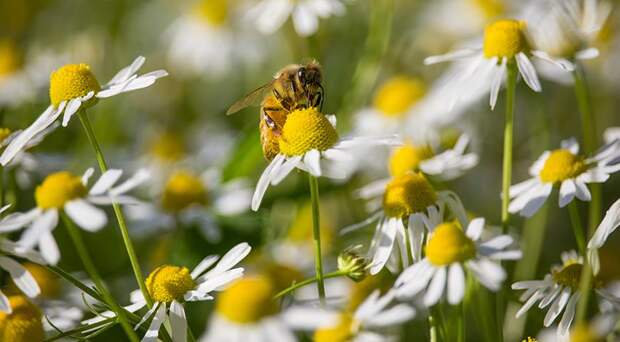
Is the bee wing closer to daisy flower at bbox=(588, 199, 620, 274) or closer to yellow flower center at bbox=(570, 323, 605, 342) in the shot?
daisy flower at bbox=(588, 199, 620, 274)

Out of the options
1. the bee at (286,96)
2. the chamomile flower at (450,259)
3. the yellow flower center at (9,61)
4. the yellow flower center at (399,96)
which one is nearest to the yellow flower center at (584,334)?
the chamomile flower at (450,259)

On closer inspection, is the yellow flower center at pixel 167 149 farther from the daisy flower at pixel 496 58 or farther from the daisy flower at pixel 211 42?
the daisy flower at pixel 496 58

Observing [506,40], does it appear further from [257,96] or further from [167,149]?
[167,149]

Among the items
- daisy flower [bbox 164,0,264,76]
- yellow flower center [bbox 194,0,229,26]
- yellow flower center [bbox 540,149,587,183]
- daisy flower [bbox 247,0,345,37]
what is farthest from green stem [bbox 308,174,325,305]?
yellow flower center [bbox 194,0,229,26]

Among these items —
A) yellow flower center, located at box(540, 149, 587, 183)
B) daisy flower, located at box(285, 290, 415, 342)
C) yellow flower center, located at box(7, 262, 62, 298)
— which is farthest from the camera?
yellow flower center, located at box(7, 262, 62, 298)

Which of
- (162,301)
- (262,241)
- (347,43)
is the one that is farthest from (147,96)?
(162,301)

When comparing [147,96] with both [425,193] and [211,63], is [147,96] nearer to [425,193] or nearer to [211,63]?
[211,63]

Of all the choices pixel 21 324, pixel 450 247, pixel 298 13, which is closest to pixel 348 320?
pixel 450 247
